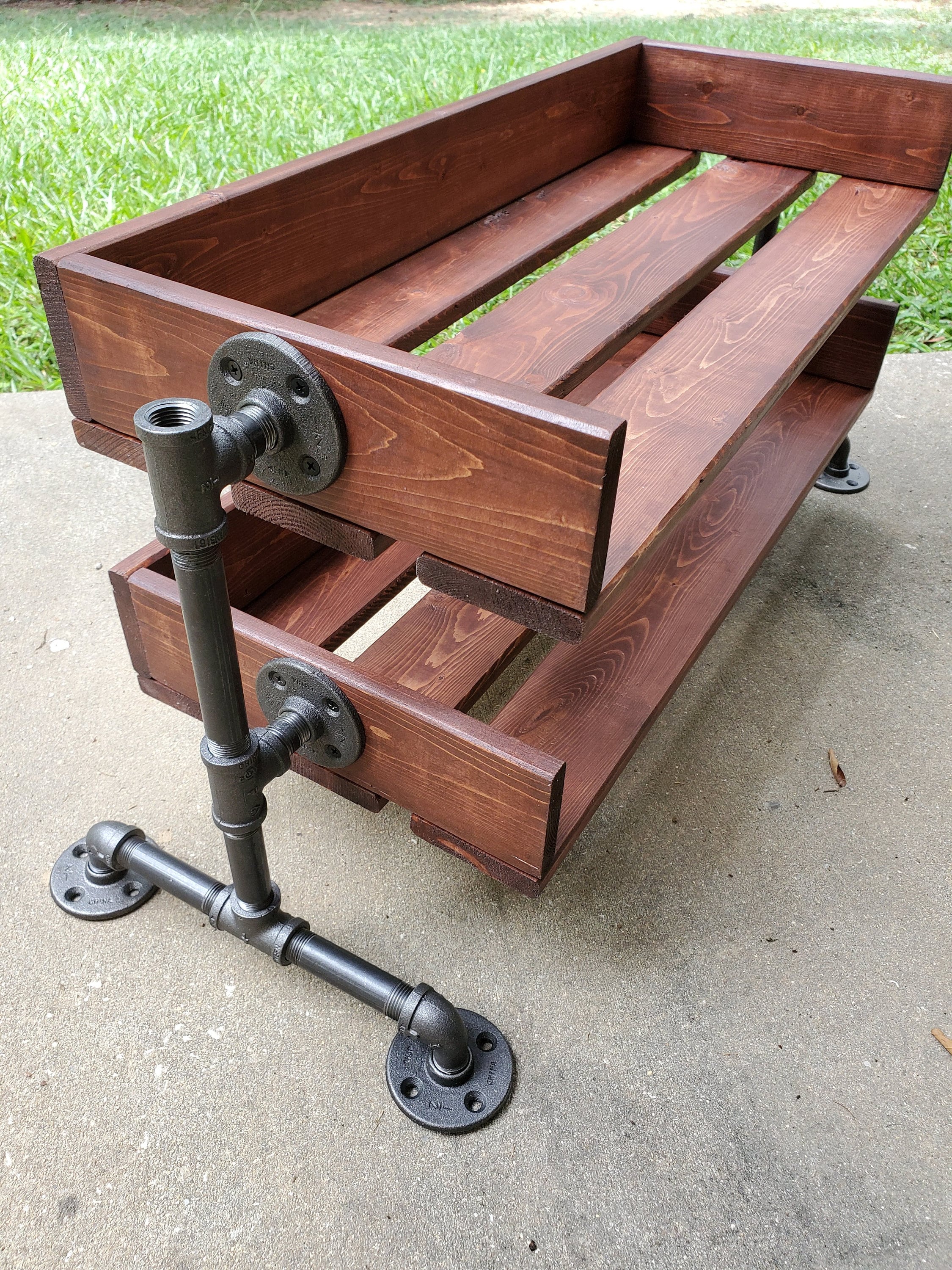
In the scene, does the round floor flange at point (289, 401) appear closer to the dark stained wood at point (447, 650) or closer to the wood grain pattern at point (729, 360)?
the wood grain pattern at point (729, 360)

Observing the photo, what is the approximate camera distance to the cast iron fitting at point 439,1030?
1394 mm

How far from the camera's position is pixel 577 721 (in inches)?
63.6

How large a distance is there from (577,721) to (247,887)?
552 mm

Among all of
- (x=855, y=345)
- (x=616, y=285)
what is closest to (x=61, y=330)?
(x=616, y=285)

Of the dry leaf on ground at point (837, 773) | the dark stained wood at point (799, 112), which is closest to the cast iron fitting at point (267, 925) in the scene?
the dry leaf on ground at point (837, 773)

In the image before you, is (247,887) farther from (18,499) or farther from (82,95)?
(82,95)

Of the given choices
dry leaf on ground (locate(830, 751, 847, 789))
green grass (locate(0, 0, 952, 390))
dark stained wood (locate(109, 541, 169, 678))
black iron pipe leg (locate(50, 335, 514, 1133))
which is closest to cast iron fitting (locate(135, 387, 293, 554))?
black iron pipe leg (locate(50, 335, 514, 1133))

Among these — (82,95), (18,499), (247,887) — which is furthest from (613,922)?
(82,95)

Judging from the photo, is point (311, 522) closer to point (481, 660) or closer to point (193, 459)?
point (193, 459)

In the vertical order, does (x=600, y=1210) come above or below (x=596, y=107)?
below

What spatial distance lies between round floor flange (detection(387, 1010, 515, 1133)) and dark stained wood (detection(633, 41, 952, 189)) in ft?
6.90

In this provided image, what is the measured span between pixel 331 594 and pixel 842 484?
61.3 inches

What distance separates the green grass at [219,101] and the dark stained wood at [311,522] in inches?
85.1

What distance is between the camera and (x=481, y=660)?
1694 millimetres
